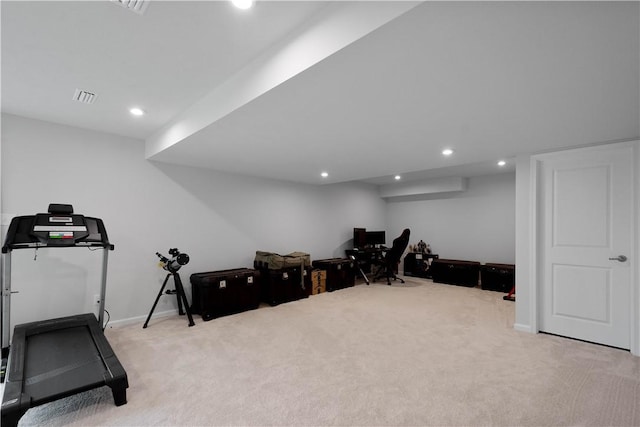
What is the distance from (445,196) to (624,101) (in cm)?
515

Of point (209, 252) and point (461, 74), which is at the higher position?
point (461, 74)

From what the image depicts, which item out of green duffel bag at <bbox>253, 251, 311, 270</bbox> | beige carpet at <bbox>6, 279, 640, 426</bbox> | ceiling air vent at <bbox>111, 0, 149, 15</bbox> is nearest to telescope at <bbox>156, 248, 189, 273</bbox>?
beige carpet at <bbox>6, 279, 640, 426</bbox>

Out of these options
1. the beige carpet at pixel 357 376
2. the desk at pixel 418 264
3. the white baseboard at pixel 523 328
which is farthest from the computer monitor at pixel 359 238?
the white baseboard at pixel 523 328

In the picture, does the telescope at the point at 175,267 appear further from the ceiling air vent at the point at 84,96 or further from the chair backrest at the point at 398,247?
the chair backrest at the point at 398,247

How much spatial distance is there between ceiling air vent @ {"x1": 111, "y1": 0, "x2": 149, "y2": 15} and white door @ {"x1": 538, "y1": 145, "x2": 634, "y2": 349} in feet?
13.3

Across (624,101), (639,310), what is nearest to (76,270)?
(624,101)

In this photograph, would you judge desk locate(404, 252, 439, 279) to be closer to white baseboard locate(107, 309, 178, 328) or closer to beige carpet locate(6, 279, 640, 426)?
beige carpet locate(6, 279, 640, 426)

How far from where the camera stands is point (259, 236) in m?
5.20

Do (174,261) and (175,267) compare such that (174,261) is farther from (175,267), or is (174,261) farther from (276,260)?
(276,260)

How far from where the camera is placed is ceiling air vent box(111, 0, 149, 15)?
1.45m

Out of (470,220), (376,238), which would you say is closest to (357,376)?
(376,238)

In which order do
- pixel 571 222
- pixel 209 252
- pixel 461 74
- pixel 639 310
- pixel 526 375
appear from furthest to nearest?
pixel 209 252 < pixel 571 222 < pixel 639 310 < pixel 526 375 < pixel 461 74

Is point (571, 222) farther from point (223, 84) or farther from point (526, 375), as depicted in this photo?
point (223, 84)

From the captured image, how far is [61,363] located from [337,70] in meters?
2.90
